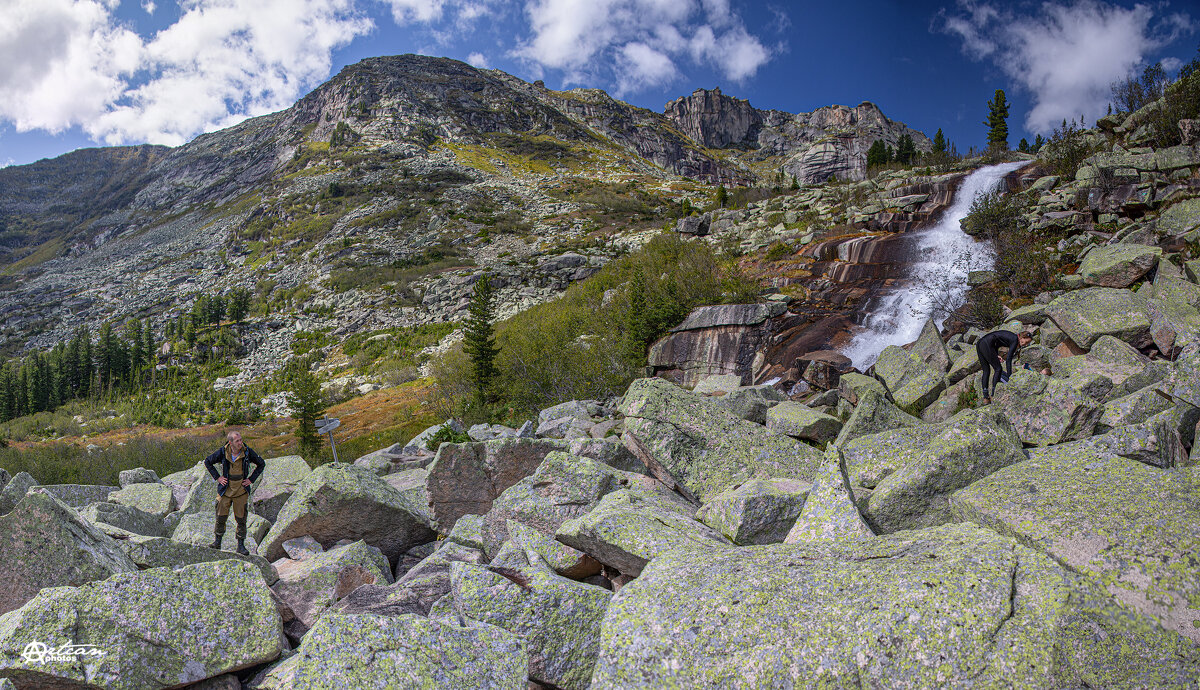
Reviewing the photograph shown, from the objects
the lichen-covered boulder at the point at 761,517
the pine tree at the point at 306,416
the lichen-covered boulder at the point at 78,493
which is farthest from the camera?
the pine tree at the point at 306,416

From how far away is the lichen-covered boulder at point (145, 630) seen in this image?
12.6 feet

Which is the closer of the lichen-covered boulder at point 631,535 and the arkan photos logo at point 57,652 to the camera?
the arkan photos logo at point 57,652

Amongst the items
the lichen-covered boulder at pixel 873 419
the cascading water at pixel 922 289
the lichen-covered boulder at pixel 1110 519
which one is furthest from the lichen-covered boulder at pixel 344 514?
the cascading water at pixel 922 289

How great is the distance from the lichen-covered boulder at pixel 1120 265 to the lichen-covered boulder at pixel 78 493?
26.9 metres

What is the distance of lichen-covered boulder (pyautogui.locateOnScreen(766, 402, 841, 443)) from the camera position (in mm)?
9930

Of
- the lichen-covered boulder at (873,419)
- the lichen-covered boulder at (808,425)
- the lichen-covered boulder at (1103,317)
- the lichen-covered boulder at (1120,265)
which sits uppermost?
the lichen-covered boulder at (1120,265)

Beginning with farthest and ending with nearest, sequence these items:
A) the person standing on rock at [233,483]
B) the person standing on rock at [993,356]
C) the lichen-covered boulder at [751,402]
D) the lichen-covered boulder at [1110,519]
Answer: the lichen-covered boulder at [751,402]
the person standing on rock at [993,356]
the person standing on rock at [233,483]
the lichen-covered boulder at [1110,519]

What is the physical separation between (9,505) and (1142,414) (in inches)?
Result: 735

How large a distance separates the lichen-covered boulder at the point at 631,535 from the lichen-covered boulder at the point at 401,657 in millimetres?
1297

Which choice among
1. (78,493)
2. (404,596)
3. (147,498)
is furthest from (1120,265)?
(78,493)

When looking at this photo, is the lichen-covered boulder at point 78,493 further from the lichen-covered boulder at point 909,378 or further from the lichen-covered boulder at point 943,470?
the lichen-covered boulder at point 909,378

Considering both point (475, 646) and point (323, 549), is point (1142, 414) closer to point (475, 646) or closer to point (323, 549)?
point (475, 646)

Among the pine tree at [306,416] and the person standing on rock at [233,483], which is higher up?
the person standing on rock at [233,483]

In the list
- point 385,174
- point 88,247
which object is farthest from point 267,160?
point 385,174
